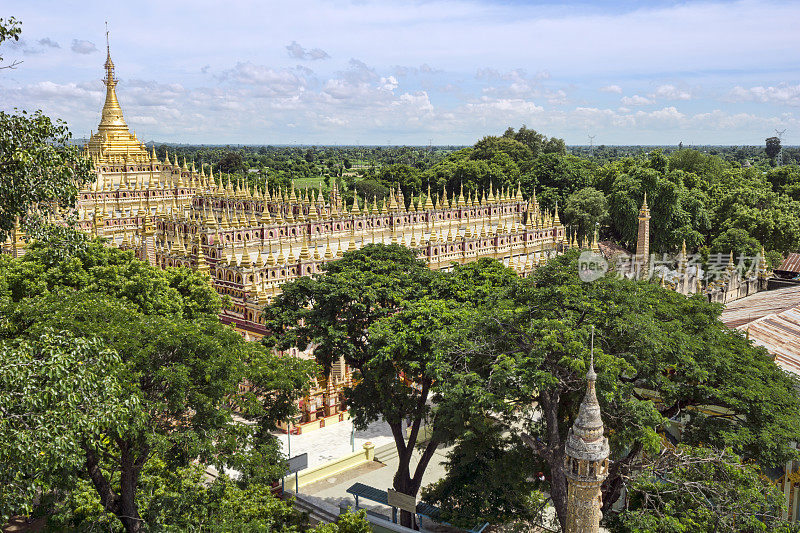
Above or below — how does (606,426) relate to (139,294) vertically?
below

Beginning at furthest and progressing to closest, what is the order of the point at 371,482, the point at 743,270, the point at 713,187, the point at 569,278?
the point at 713,187 → the point at 743,270 → the point at 371,482 → the point at 569,278

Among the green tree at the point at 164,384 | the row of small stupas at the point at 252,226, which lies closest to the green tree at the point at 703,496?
the green tree at the point at 164,384

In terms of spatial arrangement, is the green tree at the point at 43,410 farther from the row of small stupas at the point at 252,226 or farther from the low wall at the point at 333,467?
the row of small stupas at the point at 252,226

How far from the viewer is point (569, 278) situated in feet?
65.0

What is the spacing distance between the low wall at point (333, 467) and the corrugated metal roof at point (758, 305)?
48.9 feet

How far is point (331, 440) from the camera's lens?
27266 millimetres

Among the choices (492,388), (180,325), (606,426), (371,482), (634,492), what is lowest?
(371,482)

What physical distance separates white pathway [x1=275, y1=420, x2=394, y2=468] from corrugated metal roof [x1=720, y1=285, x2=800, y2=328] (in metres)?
14.5

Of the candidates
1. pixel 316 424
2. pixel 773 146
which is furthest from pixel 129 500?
pixel 773 146

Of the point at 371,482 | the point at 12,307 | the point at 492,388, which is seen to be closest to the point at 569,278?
the point at 492,388

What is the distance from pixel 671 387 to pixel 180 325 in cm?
1195

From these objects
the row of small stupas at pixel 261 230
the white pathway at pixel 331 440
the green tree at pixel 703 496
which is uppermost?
the row of small stupas at pixel 261 230

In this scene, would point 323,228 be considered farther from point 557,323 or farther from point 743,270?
point 557,323

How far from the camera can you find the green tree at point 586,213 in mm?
61875
